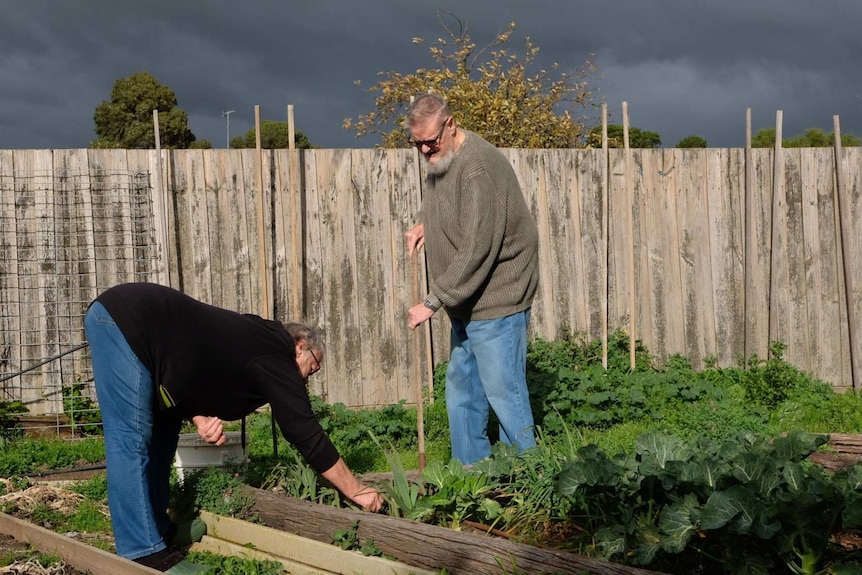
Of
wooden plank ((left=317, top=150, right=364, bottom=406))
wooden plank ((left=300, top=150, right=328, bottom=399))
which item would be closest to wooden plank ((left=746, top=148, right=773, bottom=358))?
wooden plank ((left=317, top=150, right=364, bottom=406))

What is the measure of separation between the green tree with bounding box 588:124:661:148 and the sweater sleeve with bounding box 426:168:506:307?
891cm

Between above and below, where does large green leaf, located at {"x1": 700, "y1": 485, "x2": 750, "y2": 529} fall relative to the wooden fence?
below

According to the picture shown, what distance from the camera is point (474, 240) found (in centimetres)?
420

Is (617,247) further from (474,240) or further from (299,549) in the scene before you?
(299,549)

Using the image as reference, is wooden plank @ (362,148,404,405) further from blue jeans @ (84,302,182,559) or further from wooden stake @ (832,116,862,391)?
wooden stake @ (832,116,862,391)

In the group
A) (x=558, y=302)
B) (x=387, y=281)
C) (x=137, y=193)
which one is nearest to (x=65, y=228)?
(x=137, y=193)

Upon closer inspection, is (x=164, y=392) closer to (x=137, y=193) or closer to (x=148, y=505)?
(x=148, y=505)

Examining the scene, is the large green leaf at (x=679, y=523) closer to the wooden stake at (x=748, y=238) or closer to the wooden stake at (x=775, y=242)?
the wooden stake at (x=748, y=238)

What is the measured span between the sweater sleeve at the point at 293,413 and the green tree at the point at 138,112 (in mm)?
23409

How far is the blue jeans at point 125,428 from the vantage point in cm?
358

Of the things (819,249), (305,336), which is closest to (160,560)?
(305,336)

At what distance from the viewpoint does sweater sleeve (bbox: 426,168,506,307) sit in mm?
4195

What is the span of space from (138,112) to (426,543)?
24.9 meters

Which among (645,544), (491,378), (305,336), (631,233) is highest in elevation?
(631,233)
